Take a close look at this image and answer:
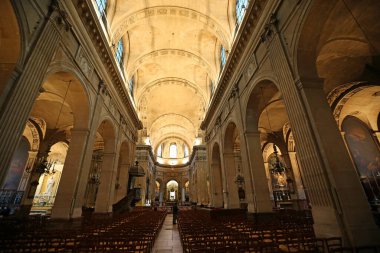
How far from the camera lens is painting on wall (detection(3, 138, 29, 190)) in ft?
44.4

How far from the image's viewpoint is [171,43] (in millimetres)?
15250

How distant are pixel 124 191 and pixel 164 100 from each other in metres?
13.1

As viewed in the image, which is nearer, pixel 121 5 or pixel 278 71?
pixel 278 71

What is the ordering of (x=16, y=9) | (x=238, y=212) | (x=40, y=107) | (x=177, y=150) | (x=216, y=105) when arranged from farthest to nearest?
1. (x=177, y=150)
2. (x=216, y=105)
3. (x=40, y=107)
4. (x=238, y=212)
5. (x=16, y=9)

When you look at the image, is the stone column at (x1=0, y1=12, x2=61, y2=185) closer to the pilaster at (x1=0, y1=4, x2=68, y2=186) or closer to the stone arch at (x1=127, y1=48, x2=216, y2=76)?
the pilaster at (x1=0, y1=4, x2=68, y2=186)

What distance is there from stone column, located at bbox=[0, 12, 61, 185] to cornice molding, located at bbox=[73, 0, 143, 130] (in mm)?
2033

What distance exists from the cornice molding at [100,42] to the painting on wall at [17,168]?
8.92m

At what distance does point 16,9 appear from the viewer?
422 cm

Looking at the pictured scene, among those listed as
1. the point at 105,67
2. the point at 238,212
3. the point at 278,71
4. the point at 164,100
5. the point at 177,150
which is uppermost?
the point at 164,100

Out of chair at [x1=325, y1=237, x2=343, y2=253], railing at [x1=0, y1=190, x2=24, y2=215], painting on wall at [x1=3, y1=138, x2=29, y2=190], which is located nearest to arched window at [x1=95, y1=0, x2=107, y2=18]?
painting on wall at [x1=3, y1=138, x2=29, y2=190]

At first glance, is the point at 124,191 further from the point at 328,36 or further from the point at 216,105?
the point at 328,36

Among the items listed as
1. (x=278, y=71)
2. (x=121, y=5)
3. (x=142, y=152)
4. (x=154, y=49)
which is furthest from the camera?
(x=142, y=152)

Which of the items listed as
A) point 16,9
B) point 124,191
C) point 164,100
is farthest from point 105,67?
point 164,100

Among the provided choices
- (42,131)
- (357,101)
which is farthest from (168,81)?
(357,101)
